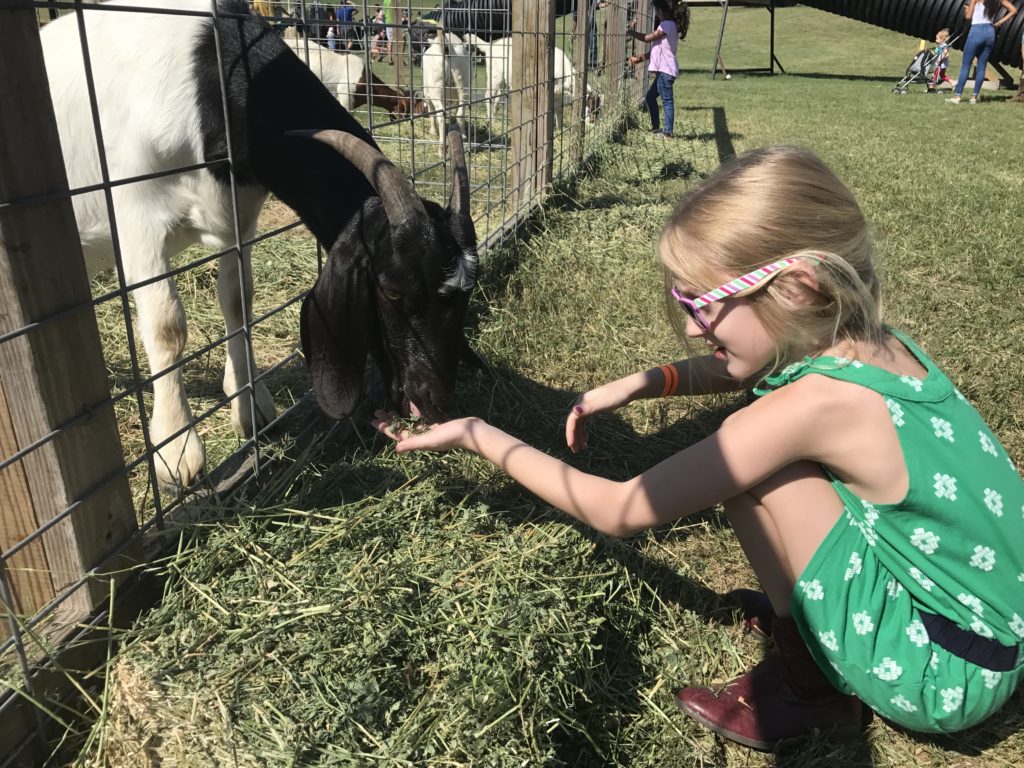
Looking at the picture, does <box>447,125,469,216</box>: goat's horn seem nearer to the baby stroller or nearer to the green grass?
the green grass

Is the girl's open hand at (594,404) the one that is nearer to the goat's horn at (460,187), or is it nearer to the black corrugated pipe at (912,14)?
the goat's horn at (460,187)

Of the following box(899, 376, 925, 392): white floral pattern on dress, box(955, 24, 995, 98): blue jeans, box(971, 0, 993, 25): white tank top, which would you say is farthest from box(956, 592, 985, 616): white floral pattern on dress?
box(971, 0, 993, 25): white tank top

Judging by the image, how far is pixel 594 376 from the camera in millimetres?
3701

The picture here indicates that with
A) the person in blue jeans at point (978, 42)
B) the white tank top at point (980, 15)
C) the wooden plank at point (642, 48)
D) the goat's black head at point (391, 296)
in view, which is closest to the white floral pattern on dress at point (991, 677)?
the goat's black head at point (391, 296)

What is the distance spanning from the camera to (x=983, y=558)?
1.76m

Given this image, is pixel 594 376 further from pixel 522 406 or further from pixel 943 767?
pixel 943 767

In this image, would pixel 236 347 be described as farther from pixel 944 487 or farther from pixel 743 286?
pixel 944 487

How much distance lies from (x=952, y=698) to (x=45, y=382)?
2.06 metres

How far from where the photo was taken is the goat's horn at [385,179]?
242cm

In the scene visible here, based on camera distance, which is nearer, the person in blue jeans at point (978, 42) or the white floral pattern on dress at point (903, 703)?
the white floral pattern on dress at point (903, 703)

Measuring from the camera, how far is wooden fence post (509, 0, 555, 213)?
18.3ft

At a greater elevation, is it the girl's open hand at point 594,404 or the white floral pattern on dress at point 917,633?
the girl's open hand at point 594,404

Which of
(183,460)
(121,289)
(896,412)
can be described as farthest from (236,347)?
(896,412)

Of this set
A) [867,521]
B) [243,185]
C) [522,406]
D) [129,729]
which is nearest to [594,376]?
[522,406]
